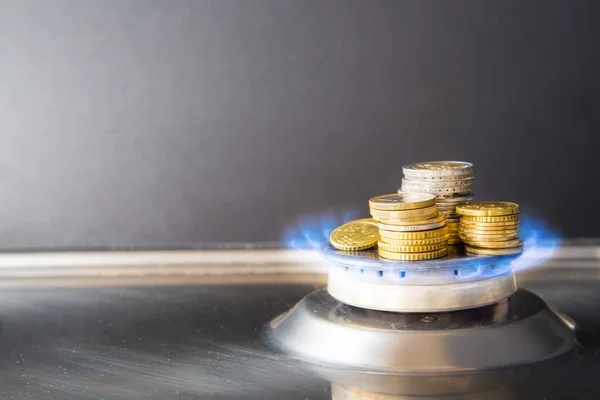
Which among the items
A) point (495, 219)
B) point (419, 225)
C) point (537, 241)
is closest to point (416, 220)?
point (419, 225)

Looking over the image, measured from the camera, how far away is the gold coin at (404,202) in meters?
1.04

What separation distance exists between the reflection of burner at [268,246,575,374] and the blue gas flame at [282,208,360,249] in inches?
22.8

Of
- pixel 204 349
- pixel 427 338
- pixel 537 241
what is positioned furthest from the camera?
pixel 537 241

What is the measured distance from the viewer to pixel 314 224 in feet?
5.73

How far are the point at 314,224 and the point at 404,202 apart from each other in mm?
705

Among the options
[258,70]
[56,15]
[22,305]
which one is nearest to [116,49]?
[56,15]

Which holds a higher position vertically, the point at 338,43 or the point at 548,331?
the point at 338,43

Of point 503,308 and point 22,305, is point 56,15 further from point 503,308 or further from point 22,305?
point 503,308

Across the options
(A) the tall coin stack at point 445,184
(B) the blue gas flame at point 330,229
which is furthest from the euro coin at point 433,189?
(B) the blue gas flame at point 330,229

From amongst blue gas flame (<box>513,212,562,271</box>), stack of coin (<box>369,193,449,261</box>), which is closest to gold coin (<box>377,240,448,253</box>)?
stack of coin (<box>369,193,449,261</box>)

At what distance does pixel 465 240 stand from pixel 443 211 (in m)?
0.07

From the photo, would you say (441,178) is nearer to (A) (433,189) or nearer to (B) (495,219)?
(A) (433,189)

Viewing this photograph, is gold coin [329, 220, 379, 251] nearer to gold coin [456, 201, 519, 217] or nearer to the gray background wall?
gold coin [456, 201, 519, 217]

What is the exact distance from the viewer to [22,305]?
1.37 metres
